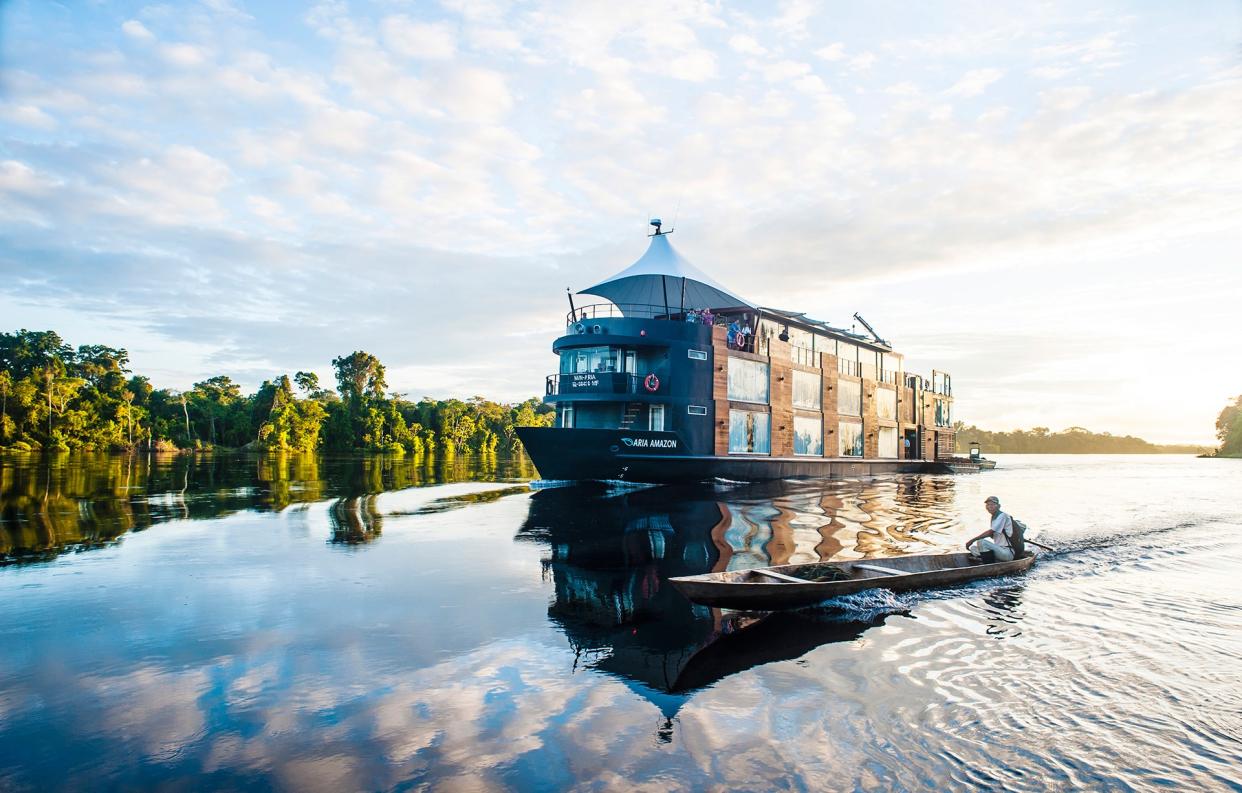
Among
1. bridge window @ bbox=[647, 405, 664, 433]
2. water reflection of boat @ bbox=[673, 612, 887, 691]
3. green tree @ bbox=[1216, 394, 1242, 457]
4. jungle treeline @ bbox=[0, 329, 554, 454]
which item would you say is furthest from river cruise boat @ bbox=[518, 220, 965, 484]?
green tree @ bbox=[1216, 394, 1242, 457]

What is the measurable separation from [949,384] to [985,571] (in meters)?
A: 51.2

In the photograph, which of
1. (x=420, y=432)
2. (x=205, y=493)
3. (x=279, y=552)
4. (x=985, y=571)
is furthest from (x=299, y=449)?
(x=985, y=571)

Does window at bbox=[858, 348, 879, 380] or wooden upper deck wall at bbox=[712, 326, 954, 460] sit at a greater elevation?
window at bbox=[858, 348, 879, 380]

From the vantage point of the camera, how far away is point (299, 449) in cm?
9131

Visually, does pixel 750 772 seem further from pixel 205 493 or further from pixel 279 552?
pixel 205 493

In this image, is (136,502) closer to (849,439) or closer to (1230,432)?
(849,439)

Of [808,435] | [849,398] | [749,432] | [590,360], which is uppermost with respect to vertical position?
[590,360]

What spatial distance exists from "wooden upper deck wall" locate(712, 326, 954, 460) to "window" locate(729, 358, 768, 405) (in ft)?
1.13

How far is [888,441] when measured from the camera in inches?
1912

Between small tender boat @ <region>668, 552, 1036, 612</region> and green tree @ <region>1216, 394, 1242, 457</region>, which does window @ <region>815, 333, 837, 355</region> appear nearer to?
small tender boat @ <region>668, 552, 1036, 612</region>

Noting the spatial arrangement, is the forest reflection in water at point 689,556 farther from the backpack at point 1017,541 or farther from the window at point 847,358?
the window at point 847,358

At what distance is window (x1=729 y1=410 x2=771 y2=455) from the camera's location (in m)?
33.7

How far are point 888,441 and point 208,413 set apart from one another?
306 ft

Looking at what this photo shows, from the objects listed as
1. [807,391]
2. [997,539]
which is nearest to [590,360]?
[807,391]
